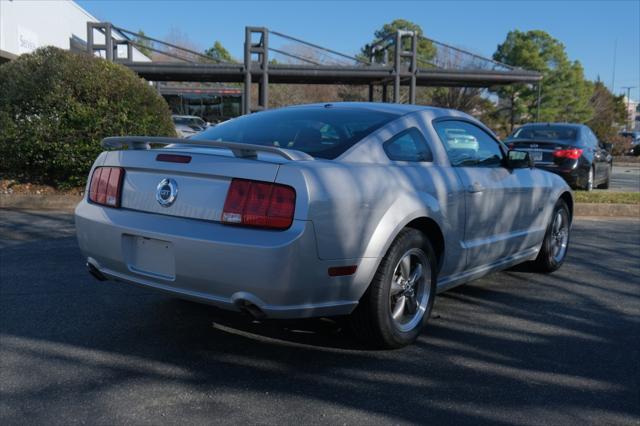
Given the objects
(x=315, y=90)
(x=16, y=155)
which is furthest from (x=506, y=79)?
(x=315, y=90)

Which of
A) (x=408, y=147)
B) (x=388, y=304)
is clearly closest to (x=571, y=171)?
(x=408, y=147)

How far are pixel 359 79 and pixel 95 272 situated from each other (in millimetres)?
15337

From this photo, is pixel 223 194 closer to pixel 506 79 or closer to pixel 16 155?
pixel 16 155

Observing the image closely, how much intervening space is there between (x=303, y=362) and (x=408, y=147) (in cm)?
154

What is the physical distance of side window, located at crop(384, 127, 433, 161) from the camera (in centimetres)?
397

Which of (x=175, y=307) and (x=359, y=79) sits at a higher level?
(x=359, y=79)

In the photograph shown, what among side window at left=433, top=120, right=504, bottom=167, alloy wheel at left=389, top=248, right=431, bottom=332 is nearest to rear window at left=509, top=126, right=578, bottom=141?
side window at left=433, top=120, right=504, bottom=167

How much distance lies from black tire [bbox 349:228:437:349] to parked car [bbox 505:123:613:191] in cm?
799

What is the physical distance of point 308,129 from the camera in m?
4.15

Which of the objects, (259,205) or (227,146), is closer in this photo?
(259,205)

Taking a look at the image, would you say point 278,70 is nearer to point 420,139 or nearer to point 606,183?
point 606,183

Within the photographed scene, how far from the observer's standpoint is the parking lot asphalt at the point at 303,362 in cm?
296

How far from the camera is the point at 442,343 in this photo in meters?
3.94

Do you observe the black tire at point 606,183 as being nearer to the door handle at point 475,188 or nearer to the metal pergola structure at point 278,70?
the metal pergola structure at point 278,70
